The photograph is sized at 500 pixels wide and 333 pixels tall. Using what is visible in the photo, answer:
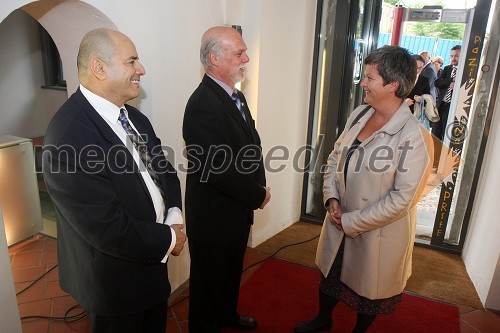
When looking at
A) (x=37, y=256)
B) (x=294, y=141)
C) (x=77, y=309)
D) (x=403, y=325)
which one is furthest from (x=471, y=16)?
(x=37, y=256)

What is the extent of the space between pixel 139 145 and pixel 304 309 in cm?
176

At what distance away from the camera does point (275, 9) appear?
114 inches

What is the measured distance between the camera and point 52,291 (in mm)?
2711

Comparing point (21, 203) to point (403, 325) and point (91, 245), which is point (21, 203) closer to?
point (91, 245)

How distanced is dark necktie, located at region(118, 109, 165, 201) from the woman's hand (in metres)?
0.94

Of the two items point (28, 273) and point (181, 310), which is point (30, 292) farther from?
point (181, 310)

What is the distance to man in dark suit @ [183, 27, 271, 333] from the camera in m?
1.76

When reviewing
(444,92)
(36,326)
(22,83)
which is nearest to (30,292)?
(36,326)

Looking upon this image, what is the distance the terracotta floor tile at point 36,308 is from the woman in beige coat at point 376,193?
192cm

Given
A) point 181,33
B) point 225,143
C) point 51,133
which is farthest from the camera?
point 181,33

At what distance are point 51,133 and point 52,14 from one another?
91cm

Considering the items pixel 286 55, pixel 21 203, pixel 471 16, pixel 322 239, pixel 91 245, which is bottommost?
pixel 21 203

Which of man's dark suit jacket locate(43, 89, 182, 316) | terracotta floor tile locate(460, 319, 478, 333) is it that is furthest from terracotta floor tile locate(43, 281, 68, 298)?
terracotta floor tile locate(460, 319, 478, 333)

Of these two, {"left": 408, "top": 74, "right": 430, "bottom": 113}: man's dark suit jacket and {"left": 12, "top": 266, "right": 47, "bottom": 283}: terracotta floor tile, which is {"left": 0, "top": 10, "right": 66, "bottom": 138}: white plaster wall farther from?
{"left": 408, "top": 74, "right": 430, "bottom": 113}: man's dark suit jacket
